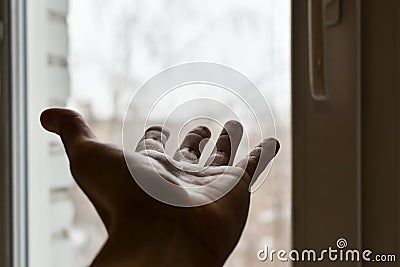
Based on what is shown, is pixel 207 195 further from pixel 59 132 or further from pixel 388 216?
pixel 388 216

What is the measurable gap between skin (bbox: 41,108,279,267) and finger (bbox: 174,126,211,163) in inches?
1.4

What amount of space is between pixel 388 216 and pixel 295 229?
0.44 feet

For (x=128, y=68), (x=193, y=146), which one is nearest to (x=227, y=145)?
(x=193, y=146)

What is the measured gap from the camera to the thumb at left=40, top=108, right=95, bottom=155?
1.90 ft

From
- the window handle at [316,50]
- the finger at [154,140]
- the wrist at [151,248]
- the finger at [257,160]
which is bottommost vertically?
the wrist at [151,248]

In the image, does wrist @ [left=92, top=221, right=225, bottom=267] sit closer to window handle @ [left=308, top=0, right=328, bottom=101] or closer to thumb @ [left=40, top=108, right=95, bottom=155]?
thumb @ [left=40, top=108, right=95, bottom=155]

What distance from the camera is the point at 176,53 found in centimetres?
100

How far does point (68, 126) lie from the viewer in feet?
1.93

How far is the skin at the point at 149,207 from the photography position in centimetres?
53

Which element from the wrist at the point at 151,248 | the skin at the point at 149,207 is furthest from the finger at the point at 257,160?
the wrist at the point at 151,248

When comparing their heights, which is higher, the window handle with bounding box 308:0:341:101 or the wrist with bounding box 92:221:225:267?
the window handle with bounding box 308:0:341:101

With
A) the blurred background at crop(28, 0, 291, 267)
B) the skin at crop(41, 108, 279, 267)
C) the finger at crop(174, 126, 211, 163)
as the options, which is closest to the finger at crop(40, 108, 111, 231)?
the skin at crop(41, 108, 279, 267)

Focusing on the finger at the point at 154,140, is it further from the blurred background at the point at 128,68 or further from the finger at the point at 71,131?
the blurred background at the point at 128,68

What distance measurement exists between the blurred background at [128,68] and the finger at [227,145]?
0.59 feet
